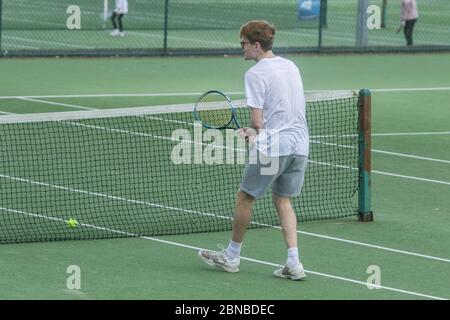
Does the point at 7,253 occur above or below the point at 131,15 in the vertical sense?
below

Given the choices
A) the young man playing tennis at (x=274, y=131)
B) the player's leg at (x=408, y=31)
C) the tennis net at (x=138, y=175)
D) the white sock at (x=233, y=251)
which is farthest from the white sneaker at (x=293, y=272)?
the player's leg at (x=408, y=31)

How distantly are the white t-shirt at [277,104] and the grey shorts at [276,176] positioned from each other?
8 centimetres

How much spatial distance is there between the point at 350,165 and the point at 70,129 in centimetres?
412

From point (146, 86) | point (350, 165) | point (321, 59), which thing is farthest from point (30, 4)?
point (350, 165)

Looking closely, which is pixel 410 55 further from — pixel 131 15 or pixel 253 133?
pixel 253 133

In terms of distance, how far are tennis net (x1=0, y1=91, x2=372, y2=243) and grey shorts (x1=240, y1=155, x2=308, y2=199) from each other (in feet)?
6.15

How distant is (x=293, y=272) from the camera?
35.5 ft

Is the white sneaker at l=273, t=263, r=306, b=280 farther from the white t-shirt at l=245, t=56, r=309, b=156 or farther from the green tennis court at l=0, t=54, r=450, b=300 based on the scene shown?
the white t-shirt at l=245, t=56, r=309, b=156

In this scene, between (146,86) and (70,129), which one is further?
(146,86)

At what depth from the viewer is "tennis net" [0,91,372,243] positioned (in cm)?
1281

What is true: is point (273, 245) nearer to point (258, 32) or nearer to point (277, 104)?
point (277, 104)

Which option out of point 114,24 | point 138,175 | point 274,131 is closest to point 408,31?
point 114,24

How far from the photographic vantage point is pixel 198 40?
101ft

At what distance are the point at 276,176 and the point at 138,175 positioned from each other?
15.4 feet
